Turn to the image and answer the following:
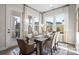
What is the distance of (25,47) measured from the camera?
1962 millimetres

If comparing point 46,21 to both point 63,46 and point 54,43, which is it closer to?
point 54,43

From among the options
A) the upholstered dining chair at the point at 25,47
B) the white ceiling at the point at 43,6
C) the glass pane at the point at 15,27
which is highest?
the white ceiling at the point at 43,6

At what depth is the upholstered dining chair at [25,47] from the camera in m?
1.94

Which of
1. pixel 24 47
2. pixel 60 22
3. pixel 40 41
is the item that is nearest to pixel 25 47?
pixel 24 47

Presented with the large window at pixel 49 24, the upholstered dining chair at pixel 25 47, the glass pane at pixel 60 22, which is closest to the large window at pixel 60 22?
the glass pane at pixel 60 22

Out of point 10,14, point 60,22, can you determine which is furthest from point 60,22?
point 10,14

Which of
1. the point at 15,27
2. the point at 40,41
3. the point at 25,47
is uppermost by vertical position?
the point at 15,27

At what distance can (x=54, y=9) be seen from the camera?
1.96 meters

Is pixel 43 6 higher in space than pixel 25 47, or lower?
higher

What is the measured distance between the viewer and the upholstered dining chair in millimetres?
1941

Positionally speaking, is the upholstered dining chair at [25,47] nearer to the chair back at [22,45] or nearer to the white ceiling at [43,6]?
the chair back at [22,45]

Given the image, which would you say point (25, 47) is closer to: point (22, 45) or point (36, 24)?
point (22, 45)

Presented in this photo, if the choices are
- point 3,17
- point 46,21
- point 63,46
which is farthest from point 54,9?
point 3,17

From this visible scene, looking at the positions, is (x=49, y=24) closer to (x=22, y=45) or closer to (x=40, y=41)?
(x=40, y=41)
